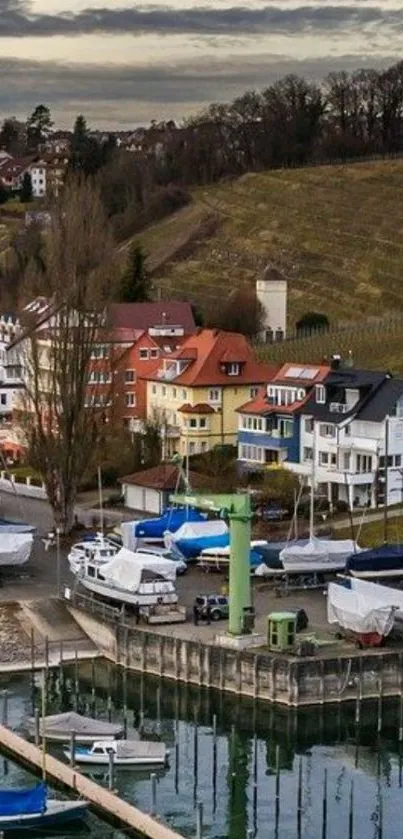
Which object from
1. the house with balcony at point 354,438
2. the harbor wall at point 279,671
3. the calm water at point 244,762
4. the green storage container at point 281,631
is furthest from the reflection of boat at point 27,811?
the house with balcony at point 354,438

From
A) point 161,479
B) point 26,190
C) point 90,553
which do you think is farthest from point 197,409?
point 26,190

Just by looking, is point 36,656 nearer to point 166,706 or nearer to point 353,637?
point 166,706

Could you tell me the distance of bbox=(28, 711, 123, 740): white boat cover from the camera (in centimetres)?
3750

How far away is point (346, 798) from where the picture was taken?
115ft

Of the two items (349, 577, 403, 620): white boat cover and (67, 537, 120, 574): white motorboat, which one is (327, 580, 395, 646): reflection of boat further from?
(67, 537, 120, 574): white motorboat

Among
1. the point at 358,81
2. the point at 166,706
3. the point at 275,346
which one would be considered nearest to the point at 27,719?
the point at 166,706

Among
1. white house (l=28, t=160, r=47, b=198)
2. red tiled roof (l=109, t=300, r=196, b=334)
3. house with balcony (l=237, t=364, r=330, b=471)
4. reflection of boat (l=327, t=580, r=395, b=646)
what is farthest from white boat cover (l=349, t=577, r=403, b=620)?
white house (l=28, t=160, r=47, b=198)

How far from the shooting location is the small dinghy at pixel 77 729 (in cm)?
3744

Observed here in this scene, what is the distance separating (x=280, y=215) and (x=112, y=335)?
60.6 m

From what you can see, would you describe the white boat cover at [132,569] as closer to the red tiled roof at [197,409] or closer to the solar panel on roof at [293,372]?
the solar panel on roof at [293,372]

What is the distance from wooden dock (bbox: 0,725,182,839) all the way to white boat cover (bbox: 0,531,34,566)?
1407 centimetres

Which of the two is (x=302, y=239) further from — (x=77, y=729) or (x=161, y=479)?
(x=77, y=729)

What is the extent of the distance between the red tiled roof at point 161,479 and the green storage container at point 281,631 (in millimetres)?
19832

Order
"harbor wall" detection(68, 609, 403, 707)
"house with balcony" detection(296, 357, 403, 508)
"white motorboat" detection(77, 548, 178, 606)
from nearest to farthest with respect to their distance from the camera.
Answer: "harbor wall" detection(68, 609, 403, 707) < "white motorboat" detection(77, 548, 178, 606) < "house with balcony" detection(296, 357, 403, 508)
